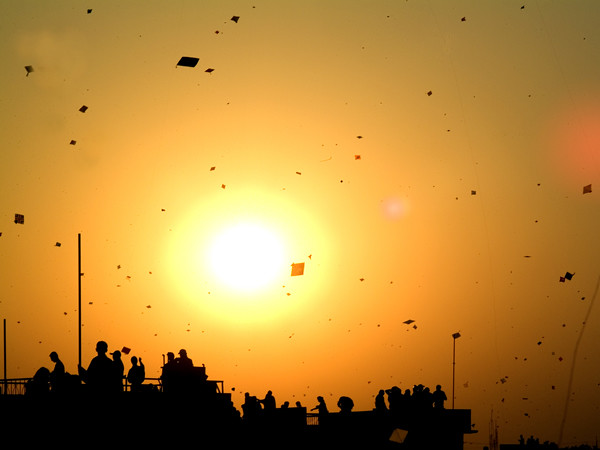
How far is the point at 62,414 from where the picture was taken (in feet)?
92.8

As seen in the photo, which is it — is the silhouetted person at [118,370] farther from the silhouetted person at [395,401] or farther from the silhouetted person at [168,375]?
the silhouetted person at [395,401]

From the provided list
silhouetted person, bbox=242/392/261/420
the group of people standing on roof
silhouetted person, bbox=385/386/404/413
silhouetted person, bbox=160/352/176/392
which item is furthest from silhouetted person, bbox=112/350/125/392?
silhouetted person, bbox=385/386/404/413

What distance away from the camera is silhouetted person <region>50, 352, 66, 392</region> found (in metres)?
28.6

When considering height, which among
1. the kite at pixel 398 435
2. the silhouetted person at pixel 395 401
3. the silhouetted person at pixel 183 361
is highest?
the silhouetted person at pixel 183 361

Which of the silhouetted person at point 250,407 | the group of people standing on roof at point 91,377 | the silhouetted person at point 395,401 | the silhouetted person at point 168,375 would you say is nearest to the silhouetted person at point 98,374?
the group of people standing on roof at point 91,377

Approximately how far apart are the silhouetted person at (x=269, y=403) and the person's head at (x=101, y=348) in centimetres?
838

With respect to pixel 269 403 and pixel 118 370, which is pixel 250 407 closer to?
pixel 269 403

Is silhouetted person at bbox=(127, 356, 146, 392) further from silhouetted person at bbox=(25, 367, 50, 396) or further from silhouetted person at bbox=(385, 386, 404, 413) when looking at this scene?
silhouetted person at bbox=(385, 386, 404, 413)

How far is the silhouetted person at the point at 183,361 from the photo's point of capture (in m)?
32.0

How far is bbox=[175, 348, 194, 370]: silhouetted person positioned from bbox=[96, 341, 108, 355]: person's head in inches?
200

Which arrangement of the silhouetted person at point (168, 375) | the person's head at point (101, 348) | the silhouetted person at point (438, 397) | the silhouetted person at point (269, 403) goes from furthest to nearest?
the silhouetted person at point (438, 397) < the silhouetted person at point (269, 403) < the silhouetted person at point (168, 375) < the person's head at point (101, 348)

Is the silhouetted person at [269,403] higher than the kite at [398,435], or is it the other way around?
the silhouetted person at [269,403]

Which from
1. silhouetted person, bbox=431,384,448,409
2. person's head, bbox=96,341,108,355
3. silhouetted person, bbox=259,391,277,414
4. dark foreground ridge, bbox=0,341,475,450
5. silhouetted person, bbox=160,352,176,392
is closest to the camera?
person's head, bbox=96,341,108,355

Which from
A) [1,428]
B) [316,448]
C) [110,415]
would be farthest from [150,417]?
[316,448]
